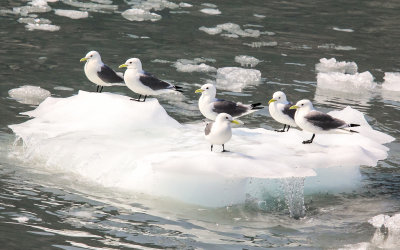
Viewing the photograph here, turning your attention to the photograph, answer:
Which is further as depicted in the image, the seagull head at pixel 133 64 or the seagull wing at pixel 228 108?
the seagull head at pixel 133 64

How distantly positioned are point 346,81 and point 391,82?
0.73m

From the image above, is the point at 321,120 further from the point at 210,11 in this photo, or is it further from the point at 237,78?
the point at 210,11

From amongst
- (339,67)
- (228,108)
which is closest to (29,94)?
(228,108)

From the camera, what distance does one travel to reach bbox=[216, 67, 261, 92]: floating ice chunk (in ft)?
39.0

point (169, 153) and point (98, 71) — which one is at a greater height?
point (98, 71)

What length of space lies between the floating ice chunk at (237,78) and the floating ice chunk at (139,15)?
12.9 feet

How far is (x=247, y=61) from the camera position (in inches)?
520

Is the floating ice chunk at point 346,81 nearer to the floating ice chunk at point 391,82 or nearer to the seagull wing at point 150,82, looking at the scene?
the floating ice chunk at point 391,82

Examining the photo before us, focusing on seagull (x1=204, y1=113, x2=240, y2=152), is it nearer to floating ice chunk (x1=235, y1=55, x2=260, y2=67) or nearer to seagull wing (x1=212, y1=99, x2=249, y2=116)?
seagull wing (x1=212, y1=99, x2=249, y2=116)

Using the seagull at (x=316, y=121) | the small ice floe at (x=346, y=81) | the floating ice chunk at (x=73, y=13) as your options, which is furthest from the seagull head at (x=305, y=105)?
the floating ice chunk at (x=73, y=13)

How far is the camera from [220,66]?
1289 cm

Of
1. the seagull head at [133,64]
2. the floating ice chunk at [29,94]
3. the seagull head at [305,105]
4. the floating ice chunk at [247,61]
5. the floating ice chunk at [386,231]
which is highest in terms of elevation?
the seagull head at [133,64]

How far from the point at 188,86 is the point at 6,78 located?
2743 millimetres

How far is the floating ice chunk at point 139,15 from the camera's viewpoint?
623 inches
